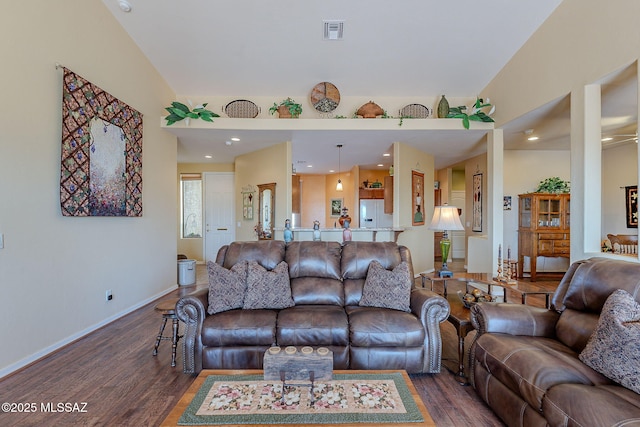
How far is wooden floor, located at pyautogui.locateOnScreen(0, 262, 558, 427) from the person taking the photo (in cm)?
191

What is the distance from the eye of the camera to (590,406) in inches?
51.1

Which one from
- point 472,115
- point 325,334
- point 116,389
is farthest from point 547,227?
point 116,389

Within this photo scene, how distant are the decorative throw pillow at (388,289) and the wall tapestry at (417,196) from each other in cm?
372

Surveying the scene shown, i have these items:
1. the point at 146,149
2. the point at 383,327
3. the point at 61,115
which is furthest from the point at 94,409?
the point at 146,149

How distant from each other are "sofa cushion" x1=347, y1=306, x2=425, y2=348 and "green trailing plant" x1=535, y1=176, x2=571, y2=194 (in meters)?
5.42

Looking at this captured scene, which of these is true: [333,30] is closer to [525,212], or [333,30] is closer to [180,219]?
[525,212]

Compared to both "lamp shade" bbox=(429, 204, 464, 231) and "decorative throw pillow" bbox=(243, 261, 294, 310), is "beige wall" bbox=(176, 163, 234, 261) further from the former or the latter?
"lamp shade" bbox=(429, 204, 464, 231)

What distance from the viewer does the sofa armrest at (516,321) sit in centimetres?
208

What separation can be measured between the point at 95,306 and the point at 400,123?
15.6 feet

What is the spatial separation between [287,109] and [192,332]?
375 centimetres

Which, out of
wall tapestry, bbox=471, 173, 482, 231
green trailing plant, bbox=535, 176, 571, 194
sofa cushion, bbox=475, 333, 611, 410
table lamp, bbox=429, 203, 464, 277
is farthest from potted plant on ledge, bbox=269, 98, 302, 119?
A: green trailing plant, bbox=535, 176, 571, 194

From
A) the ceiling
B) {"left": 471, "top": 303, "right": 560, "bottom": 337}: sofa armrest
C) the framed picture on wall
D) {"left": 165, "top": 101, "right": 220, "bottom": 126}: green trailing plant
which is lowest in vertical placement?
{"left": 471, "top": 303, "right": 560, "bottom": 337}: sofa armrest

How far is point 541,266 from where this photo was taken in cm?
621

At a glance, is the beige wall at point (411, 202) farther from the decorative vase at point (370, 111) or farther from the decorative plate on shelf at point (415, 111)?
the decorative vase at point (370, 111)
